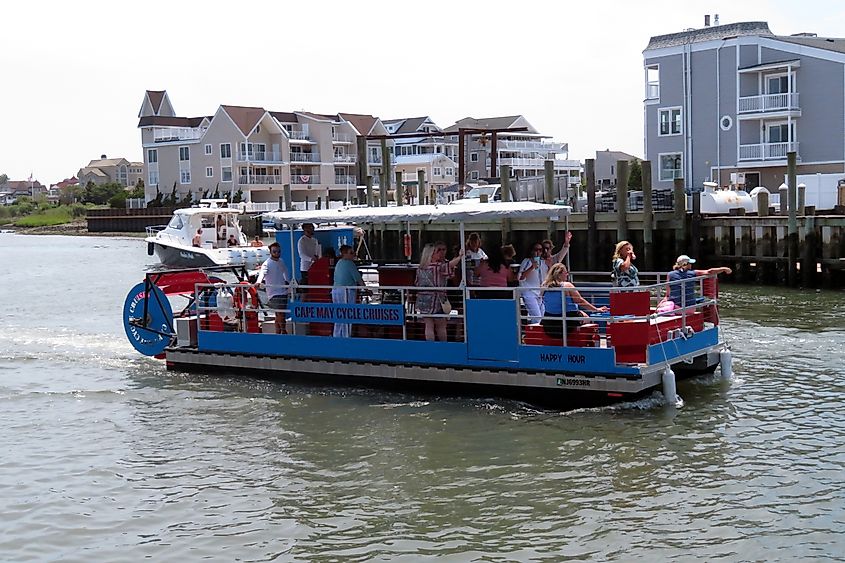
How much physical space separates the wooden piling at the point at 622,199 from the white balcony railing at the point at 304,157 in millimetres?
69478

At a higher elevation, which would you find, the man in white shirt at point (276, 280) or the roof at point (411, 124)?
the roof at point (411, 124)

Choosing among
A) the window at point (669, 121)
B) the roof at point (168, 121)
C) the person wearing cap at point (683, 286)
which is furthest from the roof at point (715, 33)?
the roof at point (168, 121)

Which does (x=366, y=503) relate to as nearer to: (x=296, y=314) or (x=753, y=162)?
(x=296, y=314)

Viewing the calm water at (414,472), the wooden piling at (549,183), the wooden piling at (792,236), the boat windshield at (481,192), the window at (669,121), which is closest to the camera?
the calm water at (414,472)

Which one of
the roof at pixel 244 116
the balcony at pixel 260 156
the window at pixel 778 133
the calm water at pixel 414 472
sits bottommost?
the calm water at pixel 414 472

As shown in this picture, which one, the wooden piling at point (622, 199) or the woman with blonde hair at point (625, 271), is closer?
the woman with blonde hair at point (625, 271)

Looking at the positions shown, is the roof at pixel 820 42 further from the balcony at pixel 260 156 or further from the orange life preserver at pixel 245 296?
the balcony at pixel 260 156

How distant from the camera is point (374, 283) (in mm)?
16484

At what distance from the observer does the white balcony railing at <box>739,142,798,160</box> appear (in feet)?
162

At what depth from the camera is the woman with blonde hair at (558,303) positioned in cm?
1364

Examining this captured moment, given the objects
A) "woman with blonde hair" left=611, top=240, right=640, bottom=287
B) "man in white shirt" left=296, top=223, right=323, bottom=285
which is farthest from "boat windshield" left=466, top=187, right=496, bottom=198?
"woman with blonde hair" left=611, top=240, right=640, bottom=287

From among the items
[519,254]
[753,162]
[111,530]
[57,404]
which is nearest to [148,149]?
[753,162]

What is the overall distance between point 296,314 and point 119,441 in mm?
3465

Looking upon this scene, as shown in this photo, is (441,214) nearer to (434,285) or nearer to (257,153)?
(434,285)
